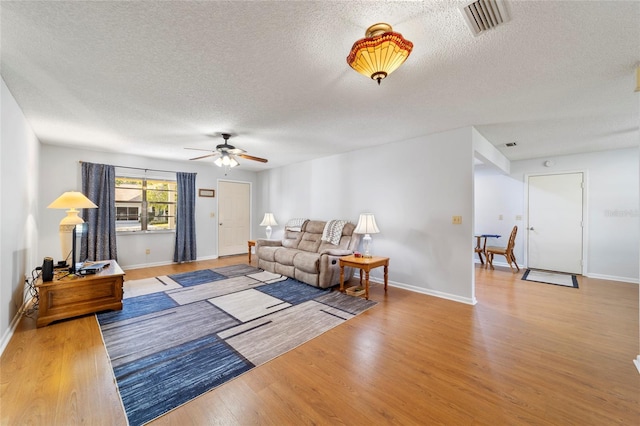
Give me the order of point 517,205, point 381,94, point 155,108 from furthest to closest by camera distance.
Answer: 1. point 517,205
2. point 155,108
3. point 381,94

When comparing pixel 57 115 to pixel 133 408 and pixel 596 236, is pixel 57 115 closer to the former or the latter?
pixel 133 408

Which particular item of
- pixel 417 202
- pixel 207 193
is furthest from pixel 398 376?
pixel 207 193

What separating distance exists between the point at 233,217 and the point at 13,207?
15.1 feet

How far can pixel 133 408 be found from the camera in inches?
64.1

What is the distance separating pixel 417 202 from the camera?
13.3ft

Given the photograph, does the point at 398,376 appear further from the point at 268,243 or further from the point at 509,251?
the point at 509,251

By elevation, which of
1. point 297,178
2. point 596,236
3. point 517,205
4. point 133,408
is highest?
point 297,178

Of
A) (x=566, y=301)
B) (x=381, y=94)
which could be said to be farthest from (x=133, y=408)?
(x=566, y=301)

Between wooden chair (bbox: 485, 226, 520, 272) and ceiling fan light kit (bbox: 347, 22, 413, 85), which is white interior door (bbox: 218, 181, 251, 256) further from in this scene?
wooden chair (bbox: 485, 226, 520, 272)

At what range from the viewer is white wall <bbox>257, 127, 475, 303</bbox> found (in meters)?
3.58

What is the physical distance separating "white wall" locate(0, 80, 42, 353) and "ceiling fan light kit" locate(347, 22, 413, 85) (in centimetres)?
311

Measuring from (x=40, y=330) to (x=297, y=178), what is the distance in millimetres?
4818

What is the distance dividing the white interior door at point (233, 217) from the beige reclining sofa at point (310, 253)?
5.92 feet

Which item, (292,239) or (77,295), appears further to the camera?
(292,239)
